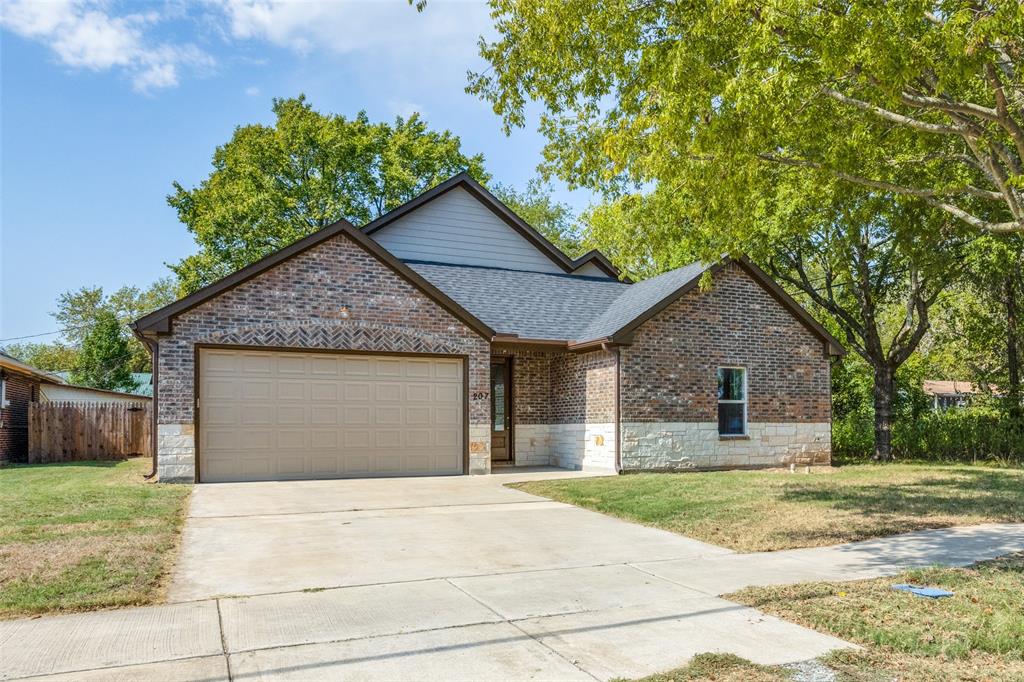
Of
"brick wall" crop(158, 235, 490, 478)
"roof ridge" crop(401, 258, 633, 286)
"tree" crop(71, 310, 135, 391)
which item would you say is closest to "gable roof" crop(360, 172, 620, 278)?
"roof ridge" crop(401, 258, 633, 286)

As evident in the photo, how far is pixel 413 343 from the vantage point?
1580cm

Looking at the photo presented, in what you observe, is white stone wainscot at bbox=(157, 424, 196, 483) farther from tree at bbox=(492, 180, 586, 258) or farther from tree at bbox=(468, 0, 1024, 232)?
tree at bbox=(492, 180, 586, 258)

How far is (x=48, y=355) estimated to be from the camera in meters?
57.9

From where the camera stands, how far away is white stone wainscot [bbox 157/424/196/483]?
45.4 ft

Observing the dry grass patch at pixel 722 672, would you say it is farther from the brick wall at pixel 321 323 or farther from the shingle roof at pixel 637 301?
the shingle roof at pixel 637 301

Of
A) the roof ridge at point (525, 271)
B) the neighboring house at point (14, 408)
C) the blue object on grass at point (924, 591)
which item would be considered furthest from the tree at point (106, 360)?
the blue object on grass at point (924, 591)

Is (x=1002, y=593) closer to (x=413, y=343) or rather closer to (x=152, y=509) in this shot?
(x=152, y=509)

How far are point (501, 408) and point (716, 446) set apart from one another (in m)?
5.03

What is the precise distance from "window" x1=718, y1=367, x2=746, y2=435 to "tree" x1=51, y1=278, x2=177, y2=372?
5219 centimetres

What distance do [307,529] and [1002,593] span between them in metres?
7.25

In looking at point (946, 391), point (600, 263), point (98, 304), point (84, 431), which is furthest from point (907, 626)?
point (98, 304)

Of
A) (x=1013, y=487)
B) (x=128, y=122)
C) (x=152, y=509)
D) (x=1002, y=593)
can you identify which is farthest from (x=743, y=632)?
(x=128, y=122)

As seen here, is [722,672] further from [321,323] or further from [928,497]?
[321,323]

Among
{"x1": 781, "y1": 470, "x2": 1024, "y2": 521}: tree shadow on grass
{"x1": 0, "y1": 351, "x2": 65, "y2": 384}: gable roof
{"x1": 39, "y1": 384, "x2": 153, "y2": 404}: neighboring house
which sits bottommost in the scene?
{"x1": 781, "y1": 470, "x2": 1024, "y2": 521}: tree shadow on grass
